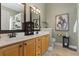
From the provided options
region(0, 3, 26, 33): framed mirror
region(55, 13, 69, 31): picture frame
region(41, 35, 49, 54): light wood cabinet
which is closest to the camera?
region(0, 3, 26, 33): framed mirror

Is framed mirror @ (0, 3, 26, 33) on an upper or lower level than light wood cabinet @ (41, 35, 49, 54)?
upper

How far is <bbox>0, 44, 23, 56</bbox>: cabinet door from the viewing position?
1352 mm

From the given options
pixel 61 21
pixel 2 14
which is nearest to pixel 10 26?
pixel 2 14

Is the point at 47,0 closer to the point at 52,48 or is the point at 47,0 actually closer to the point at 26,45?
the point at 26,45

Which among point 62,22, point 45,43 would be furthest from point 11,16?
point 45,43

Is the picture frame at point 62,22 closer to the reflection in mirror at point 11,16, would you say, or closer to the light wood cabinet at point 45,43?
the light wood cabinet at point 45,43

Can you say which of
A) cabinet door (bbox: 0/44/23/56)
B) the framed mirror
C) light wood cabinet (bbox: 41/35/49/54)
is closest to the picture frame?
light wood cabinet (bbox: 41/35/49/54)

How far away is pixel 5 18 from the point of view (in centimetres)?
203

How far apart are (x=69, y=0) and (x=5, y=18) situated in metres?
1.25

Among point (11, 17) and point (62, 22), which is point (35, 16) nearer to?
point (62, 22)

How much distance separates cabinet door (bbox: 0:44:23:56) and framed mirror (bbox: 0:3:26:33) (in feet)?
1.61

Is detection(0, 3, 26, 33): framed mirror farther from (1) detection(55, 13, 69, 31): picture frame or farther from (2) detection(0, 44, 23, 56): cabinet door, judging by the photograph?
(1) detection(55, 13, 69, 31): picture frame

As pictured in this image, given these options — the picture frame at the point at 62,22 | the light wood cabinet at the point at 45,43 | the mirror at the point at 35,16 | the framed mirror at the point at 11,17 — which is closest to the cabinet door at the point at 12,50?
the framed mirror at the point at 11,17

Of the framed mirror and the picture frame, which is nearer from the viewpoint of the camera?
the framed mirror
